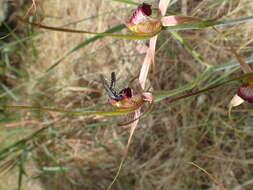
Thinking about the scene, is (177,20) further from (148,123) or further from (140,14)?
(148,123)

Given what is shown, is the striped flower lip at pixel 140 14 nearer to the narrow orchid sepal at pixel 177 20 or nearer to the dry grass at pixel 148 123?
the narrow orchid sepal at pixel 177 20

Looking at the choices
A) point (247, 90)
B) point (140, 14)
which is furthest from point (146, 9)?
point (247, 90)

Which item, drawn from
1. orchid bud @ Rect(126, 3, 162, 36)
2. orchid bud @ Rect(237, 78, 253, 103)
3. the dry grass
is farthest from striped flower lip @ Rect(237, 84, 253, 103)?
the dry grass

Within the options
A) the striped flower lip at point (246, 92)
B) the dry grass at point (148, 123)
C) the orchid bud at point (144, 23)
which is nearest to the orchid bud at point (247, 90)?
the striped flower lip at point (246, 92)

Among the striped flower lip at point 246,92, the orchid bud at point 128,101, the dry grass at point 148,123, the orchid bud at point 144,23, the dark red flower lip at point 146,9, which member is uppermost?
the dark red flower lip at point 146,9

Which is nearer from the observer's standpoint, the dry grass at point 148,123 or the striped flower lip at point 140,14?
the striped flower lip at point 140,14

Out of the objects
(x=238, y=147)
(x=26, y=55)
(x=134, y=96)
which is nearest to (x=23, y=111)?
(x=26, y=55)

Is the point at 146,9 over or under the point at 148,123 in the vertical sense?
over

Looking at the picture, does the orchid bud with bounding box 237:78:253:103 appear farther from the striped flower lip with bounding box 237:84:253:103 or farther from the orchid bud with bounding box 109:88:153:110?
the orchid bud with bounding box 109:88:153:110
